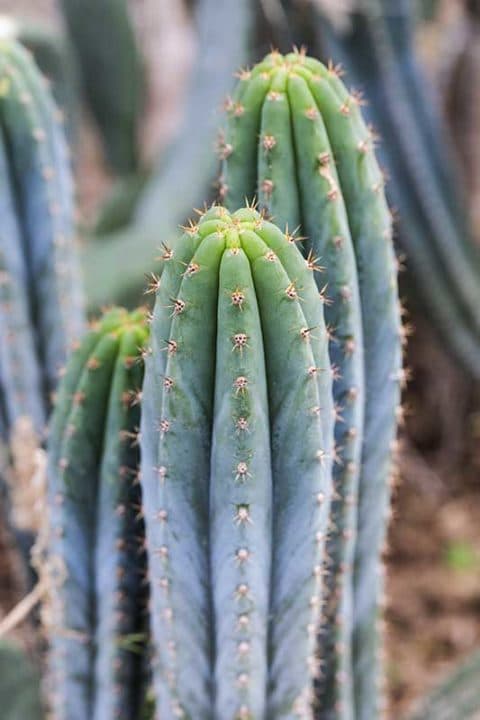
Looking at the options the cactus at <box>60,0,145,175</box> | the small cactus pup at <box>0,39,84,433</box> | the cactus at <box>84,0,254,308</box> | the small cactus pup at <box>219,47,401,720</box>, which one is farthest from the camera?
the cactus at <box>60,0,145,175</box>

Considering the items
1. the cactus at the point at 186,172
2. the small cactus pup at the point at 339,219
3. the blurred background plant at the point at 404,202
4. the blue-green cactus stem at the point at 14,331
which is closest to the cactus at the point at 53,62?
the blurred background plant at the point at 404,202

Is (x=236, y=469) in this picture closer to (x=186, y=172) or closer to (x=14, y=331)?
(x=14, y=331)

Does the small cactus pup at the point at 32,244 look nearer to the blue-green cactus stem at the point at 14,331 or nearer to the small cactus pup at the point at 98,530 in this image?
the blue-green cactus stem at the point at 14,331

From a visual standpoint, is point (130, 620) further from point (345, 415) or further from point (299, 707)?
point (345, 415)

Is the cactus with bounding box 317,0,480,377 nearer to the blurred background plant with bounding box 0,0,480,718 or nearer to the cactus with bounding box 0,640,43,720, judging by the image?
the blurred background plant with bounding box 0,0,480,718

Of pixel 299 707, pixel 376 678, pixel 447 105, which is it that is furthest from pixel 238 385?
pixel 447 105

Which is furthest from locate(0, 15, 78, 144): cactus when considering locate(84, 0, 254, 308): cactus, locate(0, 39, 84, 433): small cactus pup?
locate(0, 39, 84, 433): small cactus pup
